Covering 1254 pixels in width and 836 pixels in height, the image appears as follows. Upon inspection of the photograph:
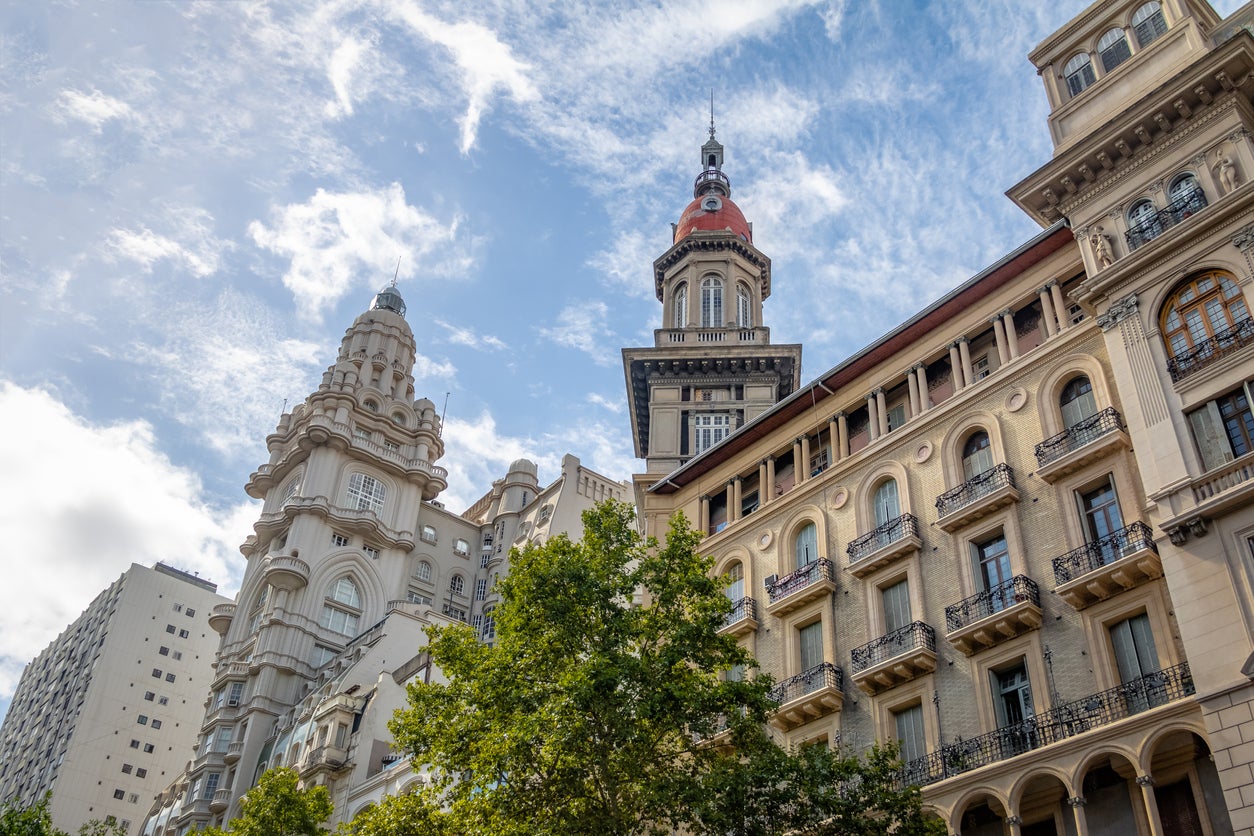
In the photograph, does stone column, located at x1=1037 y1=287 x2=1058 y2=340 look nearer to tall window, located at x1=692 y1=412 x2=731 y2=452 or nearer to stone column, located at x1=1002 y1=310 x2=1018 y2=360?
stone column, located at x1=1002 y1=310 x2=1018 y2=360

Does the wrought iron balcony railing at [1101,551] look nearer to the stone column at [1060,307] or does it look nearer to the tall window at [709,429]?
the stone column at [1060,307]

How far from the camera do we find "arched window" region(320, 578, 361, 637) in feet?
257

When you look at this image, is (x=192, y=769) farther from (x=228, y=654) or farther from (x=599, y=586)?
(x=599, y=586)

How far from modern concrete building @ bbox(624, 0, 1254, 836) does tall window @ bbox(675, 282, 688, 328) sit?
925 inches

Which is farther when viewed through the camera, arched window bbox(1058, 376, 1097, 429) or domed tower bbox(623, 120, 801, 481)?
domed tower bbox(623, 120, 801, 481)

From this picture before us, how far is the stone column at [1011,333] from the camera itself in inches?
1258

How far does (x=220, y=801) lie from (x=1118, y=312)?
60756 mm

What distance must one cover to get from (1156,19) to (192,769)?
69.0 metres

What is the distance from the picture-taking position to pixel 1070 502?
27781 mm

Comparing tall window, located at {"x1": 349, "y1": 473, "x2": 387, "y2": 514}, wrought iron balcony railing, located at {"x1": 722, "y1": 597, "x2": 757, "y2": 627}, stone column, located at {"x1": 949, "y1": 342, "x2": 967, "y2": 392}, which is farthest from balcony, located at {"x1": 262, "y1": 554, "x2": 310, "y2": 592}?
stone column, located at {"x1": 949, "y1": 342, "x2": 967, "y2": 392}

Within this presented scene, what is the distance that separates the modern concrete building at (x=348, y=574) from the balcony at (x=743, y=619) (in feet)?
78.7

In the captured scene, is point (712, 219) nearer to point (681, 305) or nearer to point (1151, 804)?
point (681, 305)

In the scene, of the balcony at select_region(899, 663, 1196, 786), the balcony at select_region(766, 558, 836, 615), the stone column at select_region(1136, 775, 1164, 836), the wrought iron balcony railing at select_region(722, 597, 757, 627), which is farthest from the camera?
the wrought iron balcony railing at select_region(722, 597, 757, 627)

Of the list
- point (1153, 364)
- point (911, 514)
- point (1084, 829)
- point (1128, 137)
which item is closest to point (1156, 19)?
point (1128, 137)
